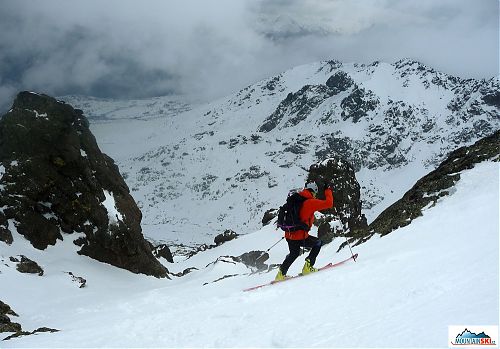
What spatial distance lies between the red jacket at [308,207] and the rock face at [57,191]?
1960 centimetres

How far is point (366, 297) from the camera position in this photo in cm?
755

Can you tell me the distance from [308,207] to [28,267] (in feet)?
55.4

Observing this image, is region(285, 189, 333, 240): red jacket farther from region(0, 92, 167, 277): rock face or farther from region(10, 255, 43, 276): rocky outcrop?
region(0, 92, 167, 277): rock face

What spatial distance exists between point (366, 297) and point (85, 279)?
20.2 metres

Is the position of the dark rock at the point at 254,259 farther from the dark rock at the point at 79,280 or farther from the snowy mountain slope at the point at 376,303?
the snowy mountain slope at the point at 376,303

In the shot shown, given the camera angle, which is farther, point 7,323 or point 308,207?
point 7,323

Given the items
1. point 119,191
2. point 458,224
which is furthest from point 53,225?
point 458,224

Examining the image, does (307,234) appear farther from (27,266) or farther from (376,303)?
(27,266)

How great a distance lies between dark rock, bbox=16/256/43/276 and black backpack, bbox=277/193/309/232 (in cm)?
1578

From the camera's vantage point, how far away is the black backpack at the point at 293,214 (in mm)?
11523

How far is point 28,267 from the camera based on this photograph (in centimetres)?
2189

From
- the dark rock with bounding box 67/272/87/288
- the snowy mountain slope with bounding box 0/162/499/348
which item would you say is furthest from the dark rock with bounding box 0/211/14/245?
the snowy mountain slope with bounding box 0/162/499/348

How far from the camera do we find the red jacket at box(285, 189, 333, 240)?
11031mm

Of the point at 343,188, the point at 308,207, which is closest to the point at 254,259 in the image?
the point at 343,188
